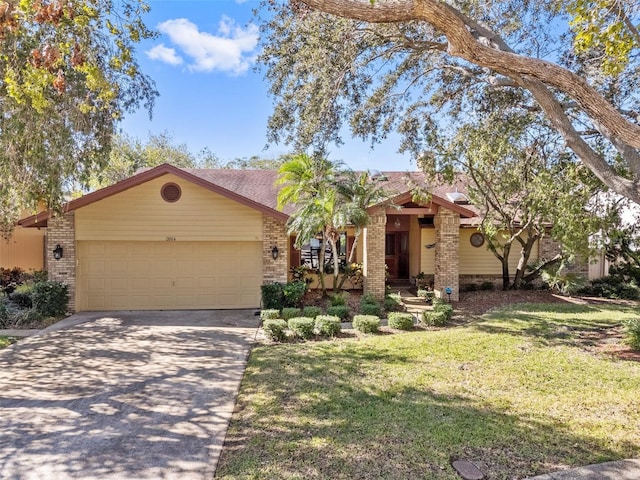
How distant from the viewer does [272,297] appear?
11.1m

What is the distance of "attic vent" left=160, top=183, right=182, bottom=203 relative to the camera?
454 inches

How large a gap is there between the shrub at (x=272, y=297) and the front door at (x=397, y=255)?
23.8 ft

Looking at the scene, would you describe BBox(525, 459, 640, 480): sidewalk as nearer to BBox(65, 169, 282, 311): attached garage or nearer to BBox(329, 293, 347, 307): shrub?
BBox(329, 293, 347, 307): shrub

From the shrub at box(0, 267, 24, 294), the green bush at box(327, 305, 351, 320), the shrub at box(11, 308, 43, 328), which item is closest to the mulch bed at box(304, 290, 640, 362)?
the green bush at box(327, 305, 351, 320)

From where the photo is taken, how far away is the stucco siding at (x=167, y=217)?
1141 centimetres

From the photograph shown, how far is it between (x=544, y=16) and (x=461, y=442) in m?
9.36

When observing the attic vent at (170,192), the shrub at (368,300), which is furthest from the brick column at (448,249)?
the attic vent at (170,192)

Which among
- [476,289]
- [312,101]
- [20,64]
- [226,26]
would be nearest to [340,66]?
[312,101]

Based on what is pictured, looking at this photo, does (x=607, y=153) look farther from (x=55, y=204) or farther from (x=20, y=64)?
(x=55, y=204)

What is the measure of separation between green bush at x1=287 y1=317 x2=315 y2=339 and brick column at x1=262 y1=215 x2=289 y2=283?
321 centimetres

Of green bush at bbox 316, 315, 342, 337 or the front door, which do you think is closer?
green bush at bbox 316, 315, 342, 337

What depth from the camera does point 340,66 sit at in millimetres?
8438

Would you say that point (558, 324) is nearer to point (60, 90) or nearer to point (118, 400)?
point (118, 400)

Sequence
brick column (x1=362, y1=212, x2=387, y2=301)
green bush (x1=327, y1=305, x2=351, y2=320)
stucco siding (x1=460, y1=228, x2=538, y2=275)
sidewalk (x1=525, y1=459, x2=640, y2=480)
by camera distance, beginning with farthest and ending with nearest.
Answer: stucco siding (x1=460, y1=228, x2=538, y2=275) → brick column (x1=362, y1=212, x2=387, y2=301) → green bush (x1=327, y1=305, x2=351, y2=320) → sidewalk (x1=525, y1=459, x2=640, y2=480)
